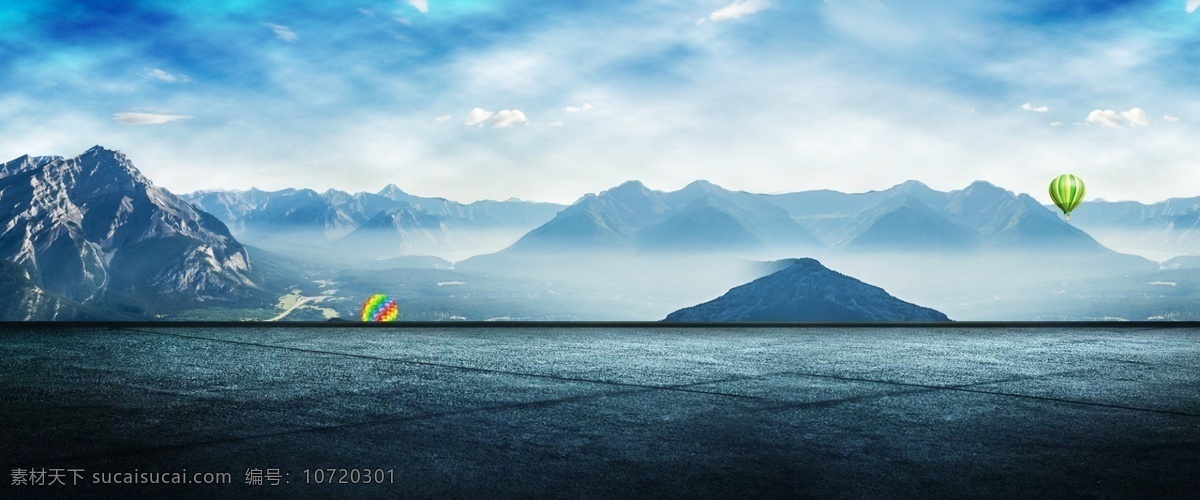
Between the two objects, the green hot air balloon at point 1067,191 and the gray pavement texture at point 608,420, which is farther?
the green hot air balloon at point 1067,191

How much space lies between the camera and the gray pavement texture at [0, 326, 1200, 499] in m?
6.39

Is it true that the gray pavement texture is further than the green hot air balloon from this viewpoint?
No

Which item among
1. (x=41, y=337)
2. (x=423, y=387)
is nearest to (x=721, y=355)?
(x=423, y=387)

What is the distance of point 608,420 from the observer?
8.68 m

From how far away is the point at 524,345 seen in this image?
16844mm

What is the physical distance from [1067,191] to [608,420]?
87.4m

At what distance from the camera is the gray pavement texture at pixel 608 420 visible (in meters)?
6.39

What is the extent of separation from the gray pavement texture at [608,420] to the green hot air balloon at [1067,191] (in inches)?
2918

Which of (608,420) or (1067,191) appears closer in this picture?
(608,420)

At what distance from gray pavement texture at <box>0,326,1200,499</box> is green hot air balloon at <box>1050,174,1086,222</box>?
243 feet

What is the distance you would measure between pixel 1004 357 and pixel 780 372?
5.49m

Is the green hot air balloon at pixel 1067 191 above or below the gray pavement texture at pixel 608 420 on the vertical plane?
above

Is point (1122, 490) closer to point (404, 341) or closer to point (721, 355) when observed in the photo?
point (721, 355)

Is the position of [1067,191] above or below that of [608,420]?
above
